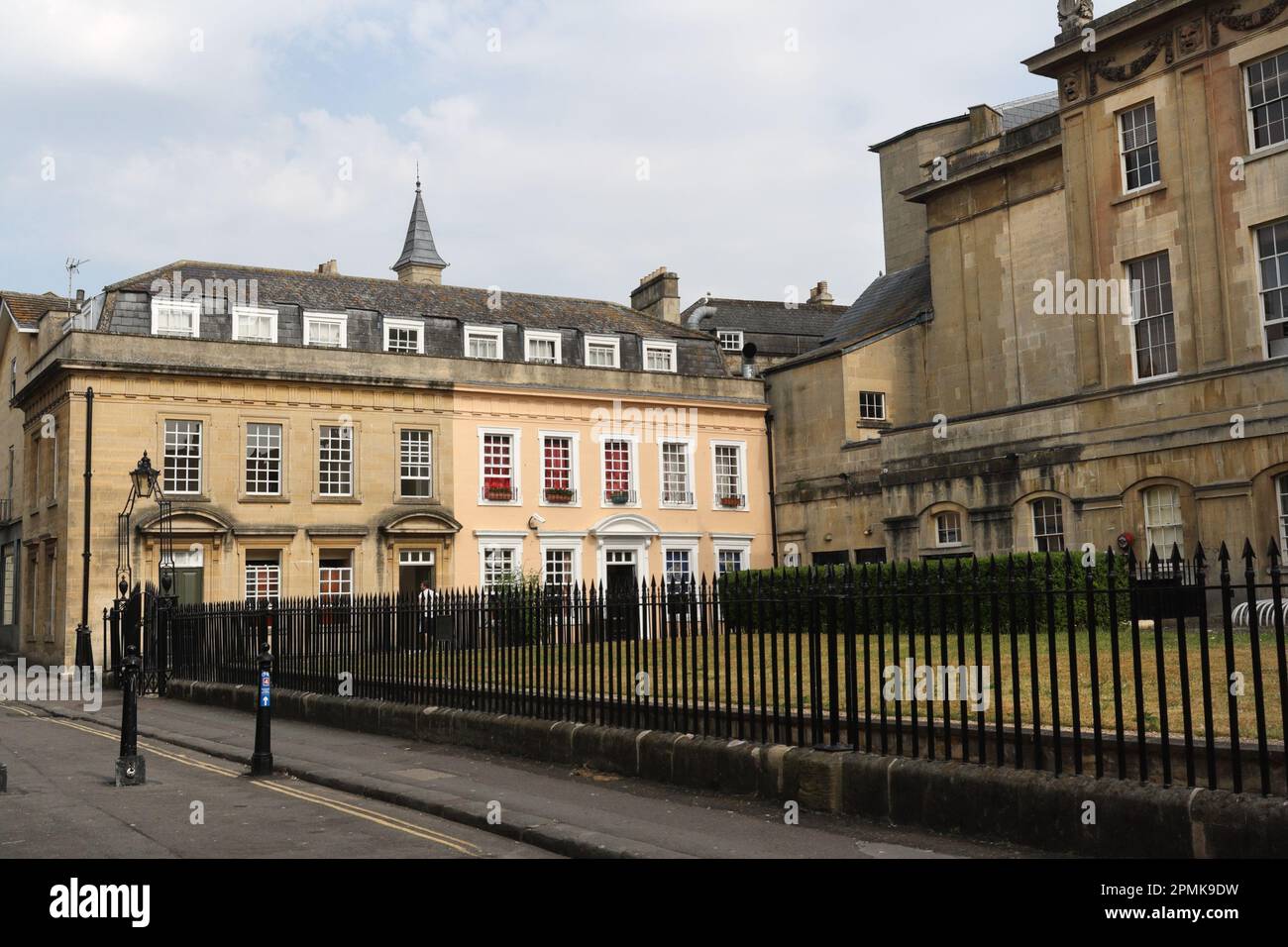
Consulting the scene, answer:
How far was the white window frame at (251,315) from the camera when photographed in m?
33.0

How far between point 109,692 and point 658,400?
64.6ft

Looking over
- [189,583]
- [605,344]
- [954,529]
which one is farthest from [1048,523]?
[189,583]

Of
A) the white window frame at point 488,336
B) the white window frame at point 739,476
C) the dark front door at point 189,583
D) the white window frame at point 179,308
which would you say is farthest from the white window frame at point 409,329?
the white window frame at point 739,476

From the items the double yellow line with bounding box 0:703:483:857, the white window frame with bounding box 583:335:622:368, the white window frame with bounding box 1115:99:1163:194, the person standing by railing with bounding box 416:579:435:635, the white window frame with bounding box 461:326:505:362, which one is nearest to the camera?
the double yellow line with bounding box 0:703:483:857

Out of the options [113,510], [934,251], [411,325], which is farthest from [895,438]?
[113,510]

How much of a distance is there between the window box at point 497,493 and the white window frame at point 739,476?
23.0 ft

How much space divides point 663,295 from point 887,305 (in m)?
9.40

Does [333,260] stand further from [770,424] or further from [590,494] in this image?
[770,424]

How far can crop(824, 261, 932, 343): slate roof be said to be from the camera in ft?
119

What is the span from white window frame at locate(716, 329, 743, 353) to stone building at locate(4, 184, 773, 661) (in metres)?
5.50

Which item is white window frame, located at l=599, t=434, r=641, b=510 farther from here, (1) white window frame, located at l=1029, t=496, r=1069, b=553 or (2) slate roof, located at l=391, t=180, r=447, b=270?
(2) slate roof, located at l=391, t=180, r=447, b=270
